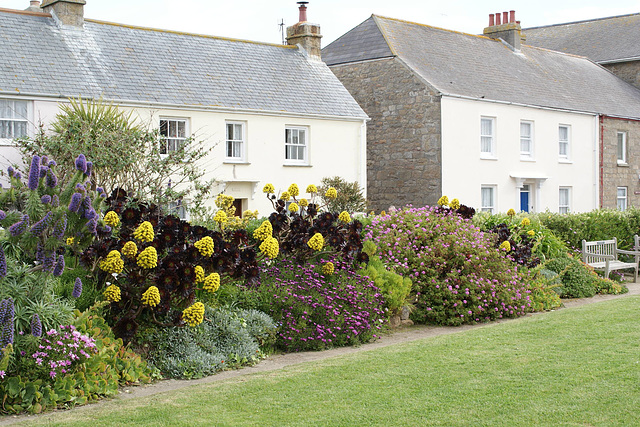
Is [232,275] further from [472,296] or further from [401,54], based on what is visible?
[401,54]

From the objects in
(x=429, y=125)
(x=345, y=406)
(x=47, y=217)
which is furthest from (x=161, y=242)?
(x=429, y=125)

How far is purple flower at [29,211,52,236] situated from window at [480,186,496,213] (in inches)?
859

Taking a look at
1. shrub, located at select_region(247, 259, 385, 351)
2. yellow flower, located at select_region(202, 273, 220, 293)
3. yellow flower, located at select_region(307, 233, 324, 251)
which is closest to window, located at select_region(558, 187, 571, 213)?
shrub, located at select_region(247, 259, 385, 351)

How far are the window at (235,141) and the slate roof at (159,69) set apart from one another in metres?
0.63

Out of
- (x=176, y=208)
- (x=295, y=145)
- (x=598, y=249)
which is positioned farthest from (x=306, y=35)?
(x=176, y=208)

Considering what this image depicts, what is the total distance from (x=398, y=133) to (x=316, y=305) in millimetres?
16922

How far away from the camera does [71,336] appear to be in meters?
7.20

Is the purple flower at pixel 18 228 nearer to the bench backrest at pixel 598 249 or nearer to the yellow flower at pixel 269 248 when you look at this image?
the yellow flower at pixel 269 248

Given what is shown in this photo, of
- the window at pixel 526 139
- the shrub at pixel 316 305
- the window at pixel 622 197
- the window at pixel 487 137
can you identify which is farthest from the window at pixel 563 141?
the shrub at pixel 316 305

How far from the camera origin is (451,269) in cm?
1205

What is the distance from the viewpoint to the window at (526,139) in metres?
28.3

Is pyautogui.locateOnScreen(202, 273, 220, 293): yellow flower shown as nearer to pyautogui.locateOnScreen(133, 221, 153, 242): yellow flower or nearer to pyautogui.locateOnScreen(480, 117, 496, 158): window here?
pyautogui.locateOnScreen(133, 221, 153, 242): yellow flower

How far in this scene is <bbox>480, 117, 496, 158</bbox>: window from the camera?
1052 inches

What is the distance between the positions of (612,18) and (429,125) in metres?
20.6
